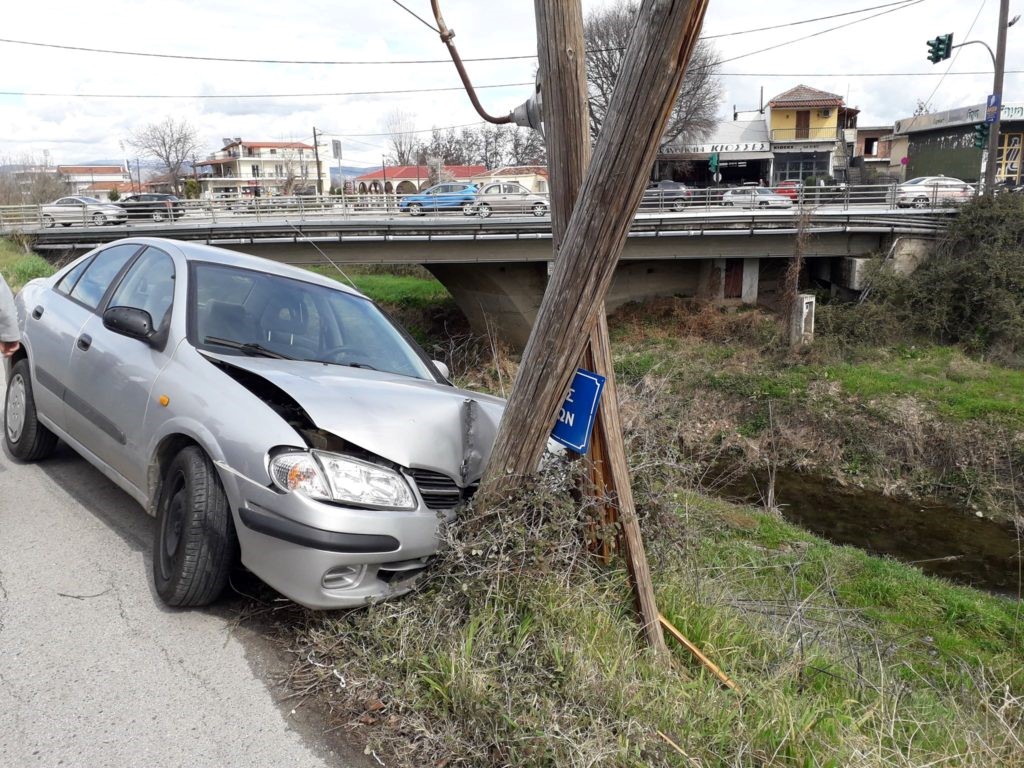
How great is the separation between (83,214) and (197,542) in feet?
96.2

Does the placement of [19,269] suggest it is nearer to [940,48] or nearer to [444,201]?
[444,201]

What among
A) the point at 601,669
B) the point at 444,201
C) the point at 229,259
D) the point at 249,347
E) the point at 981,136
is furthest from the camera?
the point at 444,201

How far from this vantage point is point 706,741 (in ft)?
9.62

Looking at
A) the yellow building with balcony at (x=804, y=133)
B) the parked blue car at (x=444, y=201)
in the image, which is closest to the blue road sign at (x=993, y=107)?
the parked blue car at (x=444, y=201)

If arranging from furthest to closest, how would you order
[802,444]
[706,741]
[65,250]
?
[65,250], [802,444], [706,741]

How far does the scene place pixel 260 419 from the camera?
12.0 feet

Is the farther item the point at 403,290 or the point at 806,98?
the point at 806,98

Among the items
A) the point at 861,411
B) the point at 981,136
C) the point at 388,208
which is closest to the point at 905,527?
the point at 861,411

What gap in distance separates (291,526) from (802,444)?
18.2 m

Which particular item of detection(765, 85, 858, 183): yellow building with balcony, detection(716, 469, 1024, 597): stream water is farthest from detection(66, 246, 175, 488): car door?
detection(765, 85, 858, 183): yellow building with balcony

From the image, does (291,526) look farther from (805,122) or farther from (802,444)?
(805,122)

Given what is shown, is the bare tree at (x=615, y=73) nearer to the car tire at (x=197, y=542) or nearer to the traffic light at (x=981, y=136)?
the traffic light at (x=981, y=136)

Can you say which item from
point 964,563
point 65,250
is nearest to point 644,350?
point 964,563

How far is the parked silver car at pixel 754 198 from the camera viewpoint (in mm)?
30547
